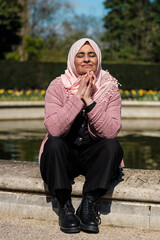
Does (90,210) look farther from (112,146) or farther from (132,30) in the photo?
(132,30)

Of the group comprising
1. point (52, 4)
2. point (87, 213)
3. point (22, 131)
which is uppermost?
point (52, 4)

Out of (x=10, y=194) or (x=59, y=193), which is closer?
(x=59, y=193)

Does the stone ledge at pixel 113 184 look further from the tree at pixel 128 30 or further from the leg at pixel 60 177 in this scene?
the tree at pixel 128 30

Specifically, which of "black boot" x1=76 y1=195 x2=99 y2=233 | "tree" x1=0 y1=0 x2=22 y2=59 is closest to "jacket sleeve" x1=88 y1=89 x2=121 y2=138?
"black boot" x1=76 y1=195 x2=99 y2=233

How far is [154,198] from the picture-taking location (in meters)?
2.83

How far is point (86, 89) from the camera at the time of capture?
9.91ft

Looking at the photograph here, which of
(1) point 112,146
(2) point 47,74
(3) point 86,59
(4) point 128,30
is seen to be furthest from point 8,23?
(1) point 112,146

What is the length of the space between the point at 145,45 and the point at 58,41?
5.63 metres

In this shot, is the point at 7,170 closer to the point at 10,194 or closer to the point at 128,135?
the point at 10,194

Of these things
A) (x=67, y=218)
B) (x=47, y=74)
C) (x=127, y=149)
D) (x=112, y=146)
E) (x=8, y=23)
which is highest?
(x=8, y=23)

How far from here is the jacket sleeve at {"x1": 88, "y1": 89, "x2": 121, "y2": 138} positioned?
2910 millimetres

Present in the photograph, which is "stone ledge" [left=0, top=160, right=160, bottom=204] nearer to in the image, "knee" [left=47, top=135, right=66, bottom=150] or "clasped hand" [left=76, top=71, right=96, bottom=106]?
"knee" [left=47, top=135, right=66, bottom=150]

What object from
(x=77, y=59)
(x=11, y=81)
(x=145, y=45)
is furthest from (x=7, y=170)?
(x=145, y=45)

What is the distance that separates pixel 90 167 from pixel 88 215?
380 mm
